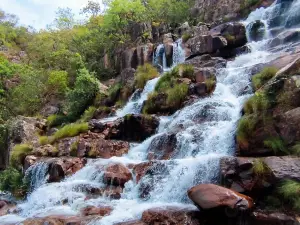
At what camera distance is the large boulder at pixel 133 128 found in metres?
15.9

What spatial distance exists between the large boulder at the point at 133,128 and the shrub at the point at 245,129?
547 cm

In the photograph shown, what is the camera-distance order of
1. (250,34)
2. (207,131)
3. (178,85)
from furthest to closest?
1. (250,34)
2. (178,85)
3. (207,131)

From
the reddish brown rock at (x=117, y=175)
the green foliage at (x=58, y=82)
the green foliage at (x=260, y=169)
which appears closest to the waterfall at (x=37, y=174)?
the reddish brown rock at (x=117, y=175)

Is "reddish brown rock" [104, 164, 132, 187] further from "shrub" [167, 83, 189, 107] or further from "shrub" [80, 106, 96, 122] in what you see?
"shrub" [80, 106, 96, 122]

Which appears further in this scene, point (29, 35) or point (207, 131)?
point (29, 35)

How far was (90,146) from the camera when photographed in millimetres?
15156

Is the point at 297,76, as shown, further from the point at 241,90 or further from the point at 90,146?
the point at 90,146

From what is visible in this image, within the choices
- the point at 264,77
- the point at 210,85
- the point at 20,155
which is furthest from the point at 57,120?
the point at 264,77

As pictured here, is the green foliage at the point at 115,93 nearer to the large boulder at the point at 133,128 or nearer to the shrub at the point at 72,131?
the shrub at the point at 72,131

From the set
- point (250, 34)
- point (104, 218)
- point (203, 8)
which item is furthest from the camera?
point (203, 8)

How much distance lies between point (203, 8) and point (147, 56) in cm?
995

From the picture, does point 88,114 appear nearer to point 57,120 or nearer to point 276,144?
point 57,120

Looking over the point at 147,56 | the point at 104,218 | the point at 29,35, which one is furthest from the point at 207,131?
the point at 29,35

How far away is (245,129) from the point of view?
11.0 metres
